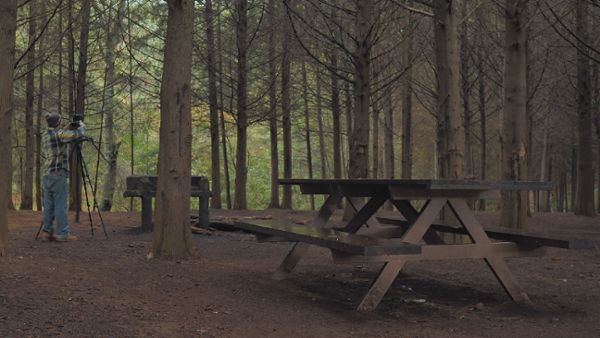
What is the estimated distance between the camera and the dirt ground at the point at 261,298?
471 cm

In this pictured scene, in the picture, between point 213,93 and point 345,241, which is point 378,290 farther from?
point 213,93

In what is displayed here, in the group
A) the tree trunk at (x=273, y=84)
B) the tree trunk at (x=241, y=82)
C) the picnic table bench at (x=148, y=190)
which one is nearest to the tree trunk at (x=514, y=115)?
the picnic table bench at (x=148, y=190)

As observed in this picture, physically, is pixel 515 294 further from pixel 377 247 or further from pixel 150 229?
pixel 150 229

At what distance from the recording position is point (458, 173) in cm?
938

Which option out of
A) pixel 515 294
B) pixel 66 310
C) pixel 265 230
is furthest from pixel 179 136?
pixel 515 294

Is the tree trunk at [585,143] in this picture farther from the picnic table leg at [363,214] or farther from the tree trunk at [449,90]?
the picnic table leg at [363,214]

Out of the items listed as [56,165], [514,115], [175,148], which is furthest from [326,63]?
[175,148]

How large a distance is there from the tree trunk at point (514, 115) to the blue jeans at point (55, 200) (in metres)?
7.49

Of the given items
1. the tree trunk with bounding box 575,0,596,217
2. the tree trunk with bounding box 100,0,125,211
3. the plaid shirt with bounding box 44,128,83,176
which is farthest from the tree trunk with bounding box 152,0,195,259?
the tree trunk with bounding box 100,0,125,211

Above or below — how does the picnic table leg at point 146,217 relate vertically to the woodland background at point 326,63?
below

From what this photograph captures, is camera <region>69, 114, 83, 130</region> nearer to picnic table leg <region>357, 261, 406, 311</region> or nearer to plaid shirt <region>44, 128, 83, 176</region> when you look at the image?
plaid shirt <region>44, 128, 83, 176</region>

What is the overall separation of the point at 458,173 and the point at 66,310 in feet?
20.5

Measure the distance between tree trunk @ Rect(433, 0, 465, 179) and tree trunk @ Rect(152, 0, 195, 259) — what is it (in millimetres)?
3978

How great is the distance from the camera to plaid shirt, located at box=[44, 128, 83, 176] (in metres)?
9.09
